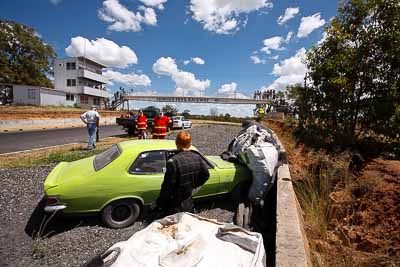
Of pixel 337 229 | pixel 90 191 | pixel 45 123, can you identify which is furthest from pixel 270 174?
pixel 45 123

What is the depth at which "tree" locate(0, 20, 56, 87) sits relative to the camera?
36188mm

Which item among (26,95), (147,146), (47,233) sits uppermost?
(26,95)

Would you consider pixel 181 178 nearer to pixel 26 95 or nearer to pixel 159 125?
pixel 159 125

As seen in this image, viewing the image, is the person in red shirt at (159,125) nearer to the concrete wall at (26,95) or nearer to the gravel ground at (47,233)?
the gravel ground at (47,233)

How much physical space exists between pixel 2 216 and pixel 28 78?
43.2 metres

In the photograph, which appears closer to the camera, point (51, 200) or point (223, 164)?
point (51, 200)

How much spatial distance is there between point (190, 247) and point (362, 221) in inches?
111

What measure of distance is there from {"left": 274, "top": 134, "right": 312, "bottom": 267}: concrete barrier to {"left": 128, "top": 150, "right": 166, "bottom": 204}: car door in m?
1.98

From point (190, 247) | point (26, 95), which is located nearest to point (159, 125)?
point (190, 247)

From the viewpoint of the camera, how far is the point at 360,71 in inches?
268

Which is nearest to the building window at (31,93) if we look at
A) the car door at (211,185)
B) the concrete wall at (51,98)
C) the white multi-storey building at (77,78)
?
the concrete wall at (51,98)

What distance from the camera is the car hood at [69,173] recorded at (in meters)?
3.57

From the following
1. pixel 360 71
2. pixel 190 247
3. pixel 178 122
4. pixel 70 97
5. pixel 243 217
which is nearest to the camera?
pixel 190 247

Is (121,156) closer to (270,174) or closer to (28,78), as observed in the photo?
(270,174)
